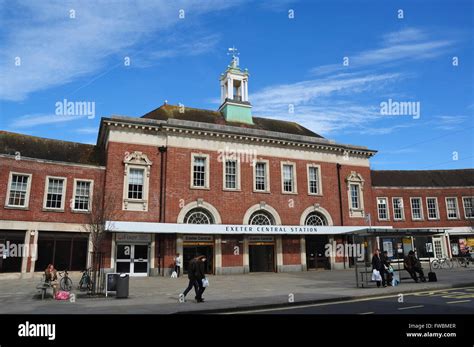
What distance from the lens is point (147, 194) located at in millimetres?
25906

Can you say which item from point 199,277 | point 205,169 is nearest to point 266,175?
point 205,169

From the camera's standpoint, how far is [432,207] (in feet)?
128

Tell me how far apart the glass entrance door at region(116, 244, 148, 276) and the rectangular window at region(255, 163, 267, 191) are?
384 inches

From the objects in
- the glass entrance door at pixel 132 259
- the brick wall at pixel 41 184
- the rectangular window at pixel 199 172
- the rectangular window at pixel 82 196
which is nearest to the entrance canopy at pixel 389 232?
the rectangular window at pixel 199 172

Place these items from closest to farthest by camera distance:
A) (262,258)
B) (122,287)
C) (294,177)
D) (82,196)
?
(122,287) < (82,196) < (262,258) < (294,177)

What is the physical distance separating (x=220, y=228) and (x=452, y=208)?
26.9 m

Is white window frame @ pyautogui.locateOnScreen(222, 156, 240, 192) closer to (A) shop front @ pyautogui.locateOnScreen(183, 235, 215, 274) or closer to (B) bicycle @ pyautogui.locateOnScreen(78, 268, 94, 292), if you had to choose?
(A) shop front @ pyautogui.locateOnScreen(183, 235, 215, 274)

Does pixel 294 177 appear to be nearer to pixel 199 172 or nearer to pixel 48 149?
pixel 199 172

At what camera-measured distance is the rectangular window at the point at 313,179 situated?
31484 mm

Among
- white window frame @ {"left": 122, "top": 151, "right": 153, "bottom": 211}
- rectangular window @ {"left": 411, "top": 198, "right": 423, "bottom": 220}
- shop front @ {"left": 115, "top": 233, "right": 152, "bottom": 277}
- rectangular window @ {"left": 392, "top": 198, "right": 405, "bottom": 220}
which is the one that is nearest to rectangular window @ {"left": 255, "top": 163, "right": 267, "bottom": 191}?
white window frame @ {"left": 122, "top": 151, "right": 153, "bottom": 211}

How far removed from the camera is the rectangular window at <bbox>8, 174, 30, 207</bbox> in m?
24.0

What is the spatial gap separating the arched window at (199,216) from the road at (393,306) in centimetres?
1565
